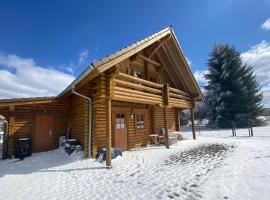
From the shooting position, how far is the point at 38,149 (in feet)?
35.2

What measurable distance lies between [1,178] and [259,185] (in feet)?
24.4

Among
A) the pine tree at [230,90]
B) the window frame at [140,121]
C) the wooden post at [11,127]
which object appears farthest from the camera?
the pine tree at [230,90]

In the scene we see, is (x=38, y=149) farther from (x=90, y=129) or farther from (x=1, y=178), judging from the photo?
(x=1, y=178)

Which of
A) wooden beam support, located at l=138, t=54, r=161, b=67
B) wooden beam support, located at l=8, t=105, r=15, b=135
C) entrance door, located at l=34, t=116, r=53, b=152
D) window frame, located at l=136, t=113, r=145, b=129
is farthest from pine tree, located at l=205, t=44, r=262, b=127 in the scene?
wooden beam support, located at l=8, t=105, r=15, b=135

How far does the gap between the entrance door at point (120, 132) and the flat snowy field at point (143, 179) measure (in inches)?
89.8

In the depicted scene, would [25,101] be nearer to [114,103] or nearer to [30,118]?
[30,118]

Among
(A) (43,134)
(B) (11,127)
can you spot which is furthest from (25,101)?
(A) (43,134)

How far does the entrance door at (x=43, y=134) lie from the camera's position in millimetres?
10719

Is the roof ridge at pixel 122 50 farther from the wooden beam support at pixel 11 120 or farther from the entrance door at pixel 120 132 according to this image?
the wooden beam support at pixel 11 120

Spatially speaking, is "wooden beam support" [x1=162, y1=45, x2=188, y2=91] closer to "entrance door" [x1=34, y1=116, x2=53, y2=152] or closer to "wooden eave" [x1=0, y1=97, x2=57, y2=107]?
"wooden eave" [x1=0, y1=97, x2=57, y2=107]

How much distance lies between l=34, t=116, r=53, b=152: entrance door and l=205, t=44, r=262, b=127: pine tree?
20.8 metres

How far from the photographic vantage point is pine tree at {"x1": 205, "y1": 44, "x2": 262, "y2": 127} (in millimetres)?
24922

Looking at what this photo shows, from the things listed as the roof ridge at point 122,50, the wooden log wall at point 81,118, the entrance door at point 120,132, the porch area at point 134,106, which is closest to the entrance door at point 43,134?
the wooden log wall at point 81,118

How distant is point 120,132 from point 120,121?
1.97 feet
